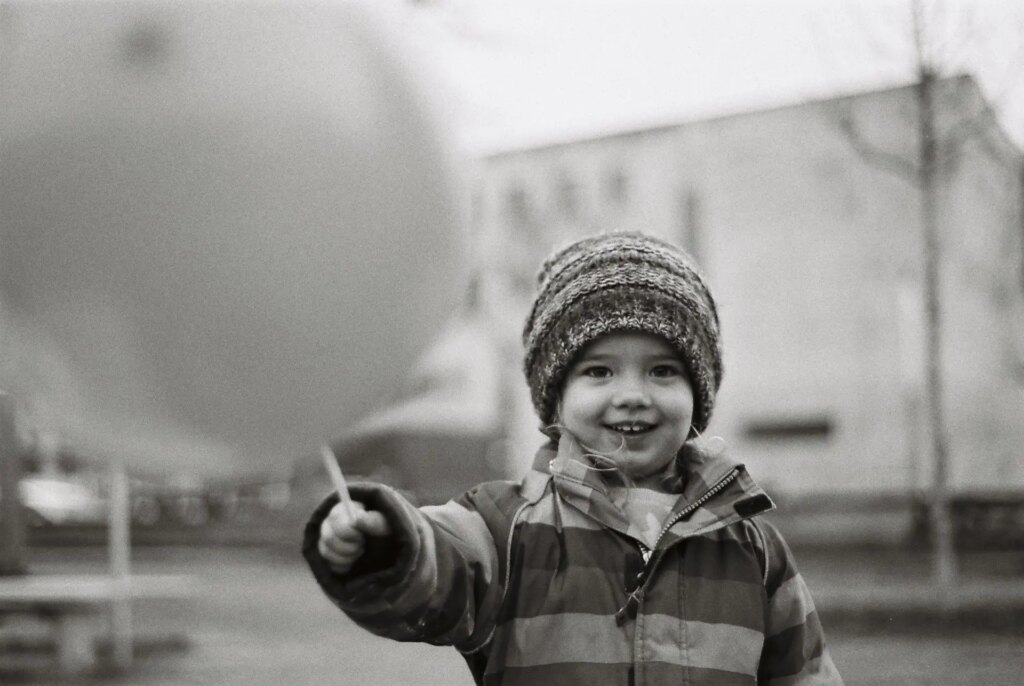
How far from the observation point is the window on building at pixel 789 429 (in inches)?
770

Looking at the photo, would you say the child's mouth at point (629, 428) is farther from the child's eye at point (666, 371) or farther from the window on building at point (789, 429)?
the window on building at point (789, 429)

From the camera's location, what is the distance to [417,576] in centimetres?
157

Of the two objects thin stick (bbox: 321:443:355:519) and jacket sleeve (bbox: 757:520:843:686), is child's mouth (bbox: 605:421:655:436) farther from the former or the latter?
thin stick (bbox: 321:443:355:519)

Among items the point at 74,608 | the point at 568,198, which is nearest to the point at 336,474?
the point at 74,608

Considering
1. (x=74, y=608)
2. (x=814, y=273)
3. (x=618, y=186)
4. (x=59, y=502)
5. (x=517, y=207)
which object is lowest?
(x=74, y=608)

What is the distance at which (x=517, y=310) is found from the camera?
2169 cm

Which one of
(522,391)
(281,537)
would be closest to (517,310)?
(522,391)

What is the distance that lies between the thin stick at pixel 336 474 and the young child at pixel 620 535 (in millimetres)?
146

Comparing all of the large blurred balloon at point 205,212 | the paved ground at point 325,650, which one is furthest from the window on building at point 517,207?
the large blurred balloon at point 205,212

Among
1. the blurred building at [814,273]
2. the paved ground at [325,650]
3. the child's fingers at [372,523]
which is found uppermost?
the blurred building at [814,273]

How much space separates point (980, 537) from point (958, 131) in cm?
617

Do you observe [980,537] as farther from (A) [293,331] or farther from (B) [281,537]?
(A) [293,331]

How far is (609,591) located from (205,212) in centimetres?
101

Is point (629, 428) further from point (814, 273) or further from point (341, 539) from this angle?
point (814, 273)
